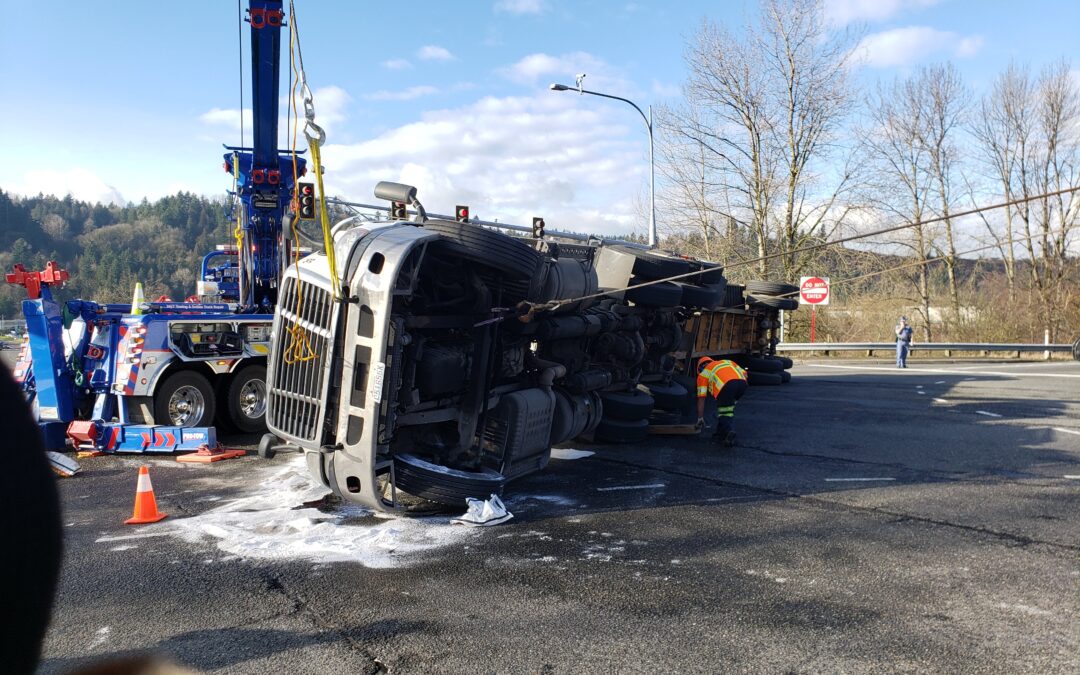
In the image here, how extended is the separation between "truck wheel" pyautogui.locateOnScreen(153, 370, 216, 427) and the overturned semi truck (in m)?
3.48

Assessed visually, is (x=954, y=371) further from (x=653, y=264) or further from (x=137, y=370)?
(x=137, y=370)

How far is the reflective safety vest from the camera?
31.3ft

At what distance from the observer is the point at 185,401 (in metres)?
9.86

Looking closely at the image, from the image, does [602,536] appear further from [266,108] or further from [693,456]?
[266,108]

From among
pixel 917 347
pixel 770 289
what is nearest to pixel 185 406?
pixel 770 289

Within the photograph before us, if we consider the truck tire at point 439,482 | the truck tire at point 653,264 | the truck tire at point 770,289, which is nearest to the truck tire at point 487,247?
the truck tire at point 439,482

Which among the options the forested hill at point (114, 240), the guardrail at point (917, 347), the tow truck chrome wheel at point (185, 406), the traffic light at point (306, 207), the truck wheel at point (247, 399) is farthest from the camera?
the forested hill at point (114, 240)

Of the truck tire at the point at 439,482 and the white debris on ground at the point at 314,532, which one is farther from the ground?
the truck tire at the point at 439,482

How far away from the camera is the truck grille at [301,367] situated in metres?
5.93

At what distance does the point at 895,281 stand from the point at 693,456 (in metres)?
28.4

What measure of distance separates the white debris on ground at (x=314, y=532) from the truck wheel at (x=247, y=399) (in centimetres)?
354

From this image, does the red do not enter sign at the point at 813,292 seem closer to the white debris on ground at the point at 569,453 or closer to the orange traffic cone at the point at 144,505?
the white debris on ground at the point at 569,453

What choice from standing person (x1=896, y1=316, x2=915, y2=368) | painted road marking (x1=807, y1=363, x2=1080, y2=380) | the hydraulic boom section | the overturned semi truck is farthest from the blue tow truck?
standing person (x1=896, y1=316, x2=915, y2=368)

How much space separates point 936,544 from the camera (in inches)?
223
